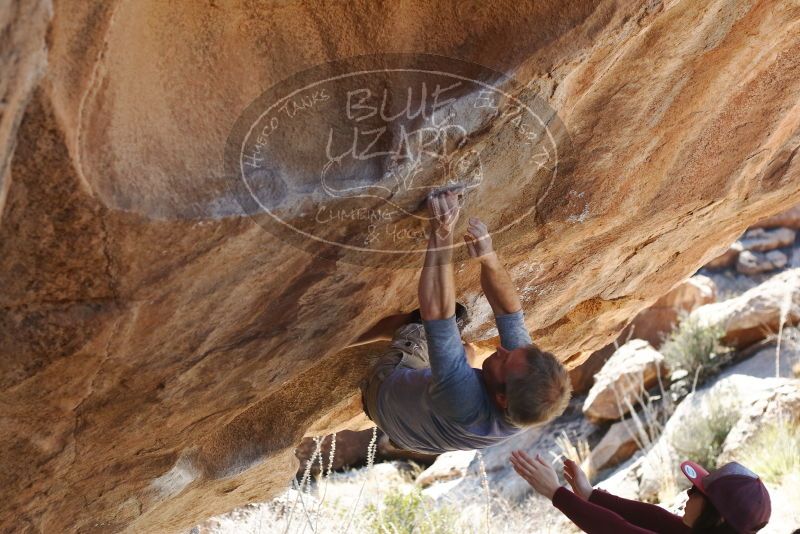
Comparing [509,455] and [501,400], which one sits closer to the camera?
[501,400]

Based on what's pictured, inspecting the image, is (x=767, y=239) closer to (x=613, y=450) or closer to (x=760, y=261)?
(x=760, y=261)

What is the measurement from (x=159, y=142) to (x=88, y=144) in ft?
0.60

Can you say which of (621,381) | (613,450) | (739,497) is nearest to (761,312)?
(621,381)

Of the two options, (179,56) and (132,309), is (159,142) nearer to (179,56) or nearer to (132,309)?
(179,56)

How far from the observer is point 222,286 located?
7.73ft

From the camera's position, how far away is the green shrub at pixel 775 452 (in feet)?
19.2

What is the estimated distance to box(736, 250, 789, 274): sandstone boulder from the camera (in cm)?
1134

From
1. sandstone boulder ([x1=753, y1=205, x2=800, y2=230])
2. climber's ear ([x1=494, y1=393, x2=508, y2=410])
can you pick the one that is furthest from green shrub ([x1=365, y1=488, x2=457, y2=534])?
sandstone boulder ([x1=753, y1=205, x2=800, y2=230])

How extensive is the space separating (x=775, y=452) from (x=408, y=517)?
262 cm

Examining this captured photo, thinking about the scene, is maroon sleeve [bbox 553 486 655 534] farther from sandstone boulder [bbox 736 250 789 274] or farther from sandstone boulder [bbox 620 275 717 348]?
sandstone boulder [bbox 736 250 789 274]

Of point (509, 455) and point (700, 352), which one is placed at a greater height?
point (700, 352)

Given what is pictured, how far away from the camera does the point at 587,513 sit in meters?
3.01

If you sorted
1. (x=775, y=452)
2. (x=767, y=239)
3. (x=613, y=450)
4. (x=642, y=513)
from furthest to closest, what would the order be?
(x=767, y=239)
(x=613, y=450)
(x=775, y=452)
(x=642, y=513)

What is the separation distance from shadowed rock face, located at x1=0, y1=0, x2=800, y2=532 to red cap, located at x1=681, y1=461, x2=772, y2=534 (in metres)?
0.96
